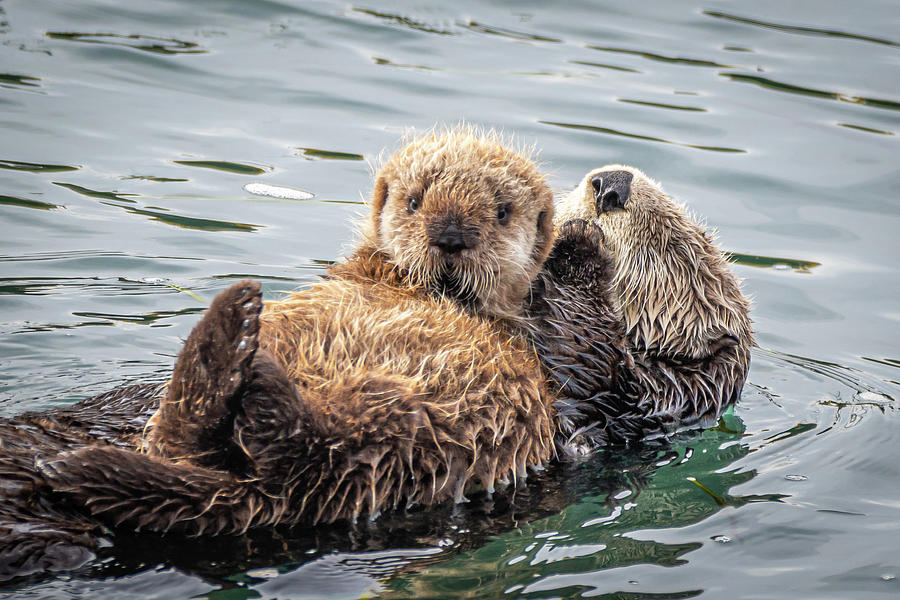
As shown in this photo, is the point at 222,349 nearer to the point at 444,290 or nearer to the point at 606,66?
the point at 444,290

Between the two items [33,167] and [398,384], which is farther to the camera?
[33,167]

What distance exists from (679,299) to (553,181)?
2180 mm

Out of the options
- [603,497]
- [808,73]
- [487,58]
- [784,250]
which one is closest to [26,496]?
[603,497]

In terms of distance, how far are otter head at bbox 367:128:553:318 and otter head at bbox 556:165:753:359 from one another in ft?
1.46

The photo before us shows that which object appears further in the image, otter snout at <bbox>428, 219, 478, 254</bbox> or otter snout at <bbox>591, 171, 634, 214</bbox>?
otter snout at <bbox>591, 171, 634, 214</bbox>

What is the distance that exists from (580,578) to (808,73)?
22.3 ft

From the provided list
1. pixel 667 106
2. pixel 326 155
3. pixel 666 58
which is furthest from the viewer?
pixel 666 58

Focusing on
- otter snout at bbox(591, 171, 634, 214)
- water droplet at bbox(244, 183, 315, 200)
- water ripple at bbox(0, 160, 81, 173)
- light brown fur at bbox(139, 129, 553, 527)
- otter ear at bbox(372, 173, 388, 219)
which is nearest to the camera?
light brown fur at bbox(139, 129, 553, 527)

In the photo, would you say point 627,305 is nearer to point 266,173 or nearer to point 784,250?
point 784,250

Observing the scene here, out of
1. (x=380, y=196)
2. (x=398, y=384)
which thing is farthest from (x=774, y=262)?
(x=398, y=384)

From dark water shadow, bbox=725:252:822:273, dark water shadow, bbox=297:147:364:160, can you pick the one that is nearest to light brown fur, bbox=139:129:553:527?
dark water shadow, bbox=725:252:822:273

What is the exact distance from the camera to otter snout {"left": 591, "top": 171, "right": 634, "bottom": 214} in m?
3.99

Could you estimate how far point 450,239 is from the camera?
320 cm

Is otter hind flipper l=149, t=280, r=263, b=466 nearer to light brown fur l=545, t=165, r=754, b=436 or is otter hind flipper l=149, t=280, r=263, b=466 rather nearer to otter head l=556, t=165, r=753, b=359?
light brown fur l=545, t=165, r=754, b=436
